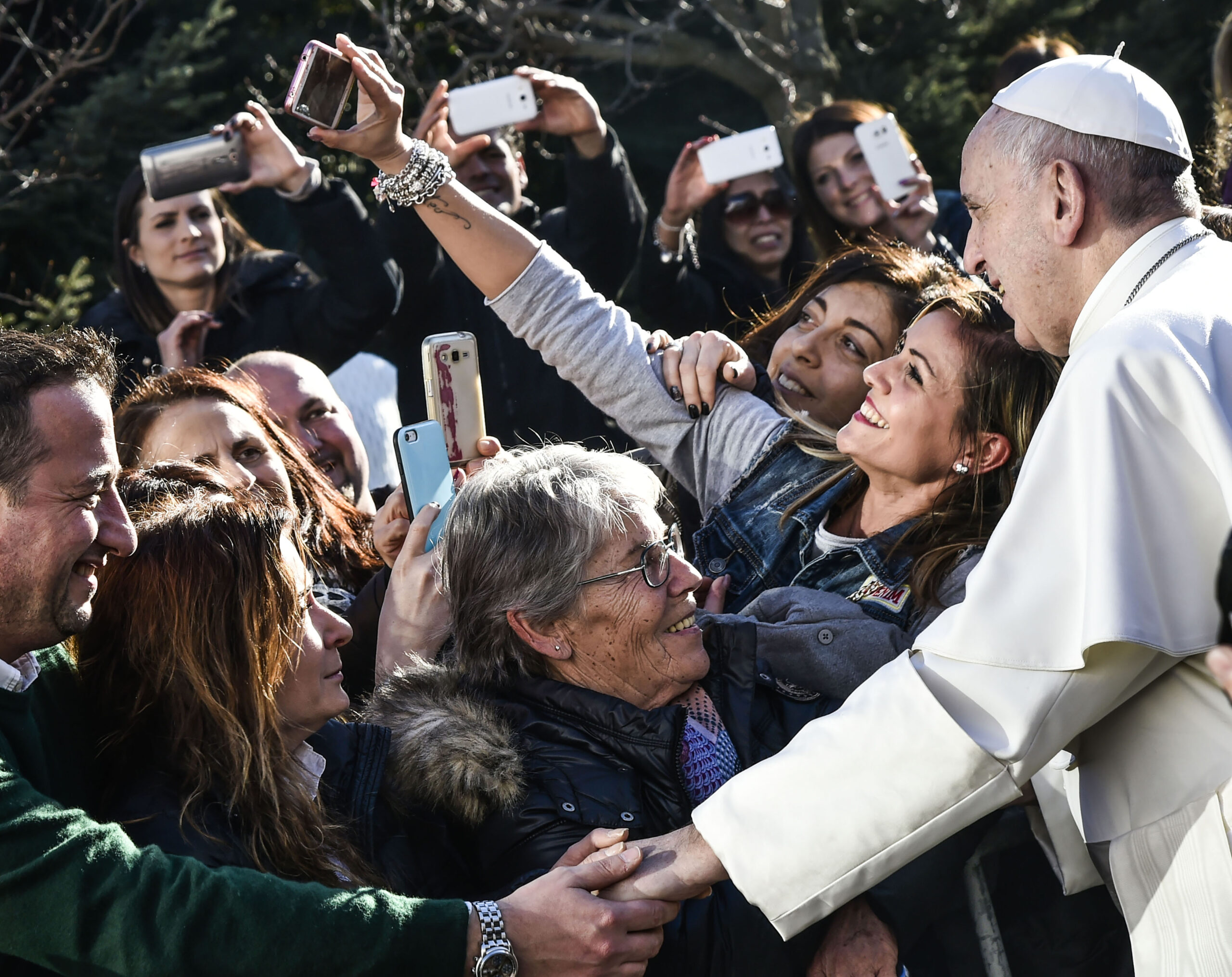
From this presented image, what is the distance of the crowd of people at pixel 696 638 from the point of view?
1.95 meters

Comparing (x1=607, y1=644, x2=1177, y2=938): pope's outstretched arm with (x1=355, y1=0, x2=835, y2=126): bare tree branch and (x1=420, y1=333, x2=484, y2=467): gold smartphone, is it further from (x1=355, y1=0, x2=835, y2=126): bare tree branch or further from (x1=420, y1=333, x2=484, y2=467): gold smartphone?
(x1=355, y1=0, x2=835, y2=126): bare tree branch

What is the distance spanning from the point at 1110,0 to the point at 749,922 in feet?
29.5

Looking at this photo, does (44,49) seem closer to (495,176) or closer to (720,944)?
(495,176)

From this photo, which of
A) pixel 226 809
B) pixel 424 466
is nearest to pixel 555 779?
pixel 226 809

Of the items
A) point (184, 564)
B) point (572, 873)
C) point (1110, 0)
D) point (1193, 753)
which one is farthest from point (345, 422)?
point (1110, 0)

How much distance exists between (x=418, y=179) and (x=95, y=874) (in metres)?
1.92

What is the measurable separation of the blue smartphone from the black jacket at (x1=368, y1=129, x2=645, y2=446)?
1547mm

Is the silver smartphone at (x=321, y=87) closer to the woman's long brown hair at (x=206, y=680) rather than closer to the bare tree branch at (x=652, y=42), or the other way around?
the woman's long brown hair at (x=206, y=680)

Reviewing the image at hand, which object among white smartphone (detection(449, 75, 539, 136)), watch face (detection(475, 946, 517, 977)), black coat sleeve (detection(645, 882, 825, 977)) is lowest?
black coat sleeve (detection(645, 882, 825, 977))

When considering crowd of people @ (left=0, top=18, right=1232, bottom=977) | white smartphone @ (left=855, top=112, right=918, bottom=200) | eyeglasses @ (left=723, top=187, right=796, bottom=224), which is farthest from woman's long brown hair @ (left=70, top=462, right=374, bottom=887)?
eyeglasses @ (left=723, top=187, right=796, bottom=224)

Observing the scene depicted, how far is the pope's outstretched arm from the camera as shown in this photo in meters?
2.00

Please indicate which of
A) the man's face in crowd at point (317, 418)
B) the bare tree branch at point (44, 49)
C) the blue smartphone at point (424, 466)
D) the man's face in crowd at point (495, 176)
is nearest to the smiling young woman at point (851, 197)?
the man's face in crowd at point (495, 176)

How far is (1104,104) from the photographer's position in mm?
2275

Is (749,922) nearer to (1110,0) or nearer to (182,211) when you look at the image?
(182,211)
